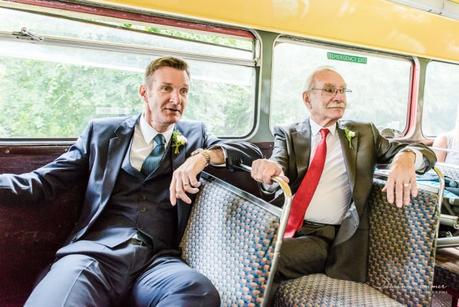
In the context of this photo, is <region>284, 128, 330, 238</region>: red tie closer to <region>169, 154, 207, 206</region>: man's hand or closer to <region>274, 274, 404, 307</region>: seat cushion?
<region>274, 274, 404, 307</region>: seat cushion

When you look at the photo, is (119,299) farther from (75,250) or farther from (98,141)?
(98,141)

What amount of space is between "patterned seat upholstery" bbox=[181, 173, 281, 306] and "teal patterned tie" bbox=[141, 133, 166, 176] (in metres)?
0.30

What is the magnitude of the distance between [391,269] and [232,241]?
2.72 feet

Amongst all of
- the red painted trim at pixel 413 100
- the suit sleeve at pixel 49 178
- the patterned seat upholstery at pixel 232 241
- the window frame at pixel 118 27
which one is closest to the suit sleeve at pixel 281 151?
the patterned seat upholstery at pixel 232 241

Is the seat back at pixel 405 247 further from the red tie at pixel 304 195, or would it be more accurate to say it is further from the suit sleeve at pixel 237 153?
the suit sleeve at pixel 237 153

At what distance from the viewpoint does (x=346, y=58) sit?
12.1ft

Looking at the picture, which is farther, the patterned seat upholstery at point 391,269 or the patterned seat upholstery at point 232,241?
the patterned seat upholstery at point 391,269

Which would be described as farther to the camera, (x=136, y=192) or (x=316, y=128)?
(x=316, y=128)

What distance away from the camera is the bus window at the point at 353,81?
3293mm

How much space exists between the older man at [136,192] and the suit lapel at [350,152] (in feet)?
1.74

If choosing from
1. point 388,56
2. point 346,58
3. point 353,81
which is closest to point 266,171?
point 346,58

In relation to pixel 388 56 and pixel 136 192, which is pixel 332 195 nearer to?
pixel 136 192

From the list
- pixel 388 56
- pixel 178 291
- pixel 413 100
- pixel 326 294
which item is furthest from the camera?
pixel 413 100

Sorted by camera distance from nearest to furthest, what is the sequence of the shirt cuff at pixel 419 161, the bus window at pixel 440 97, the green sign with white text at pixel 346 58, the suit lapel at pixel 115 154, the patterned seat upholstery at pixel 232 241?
the patterned seat upholstery at pixel 232 241 < the shirt cuff at pixel 419 161 < the suit lapel at pixel 115 154 < the green sign with white text at pixel 346 58 < the bus window at pixel 440 97
